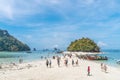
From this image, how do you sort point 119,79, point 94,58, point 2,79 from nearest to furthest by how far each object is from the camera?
point 2,79
point 119,79
point 94,58

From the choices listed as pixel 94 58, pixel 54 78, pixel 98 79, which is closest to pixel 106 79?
pixel 98 79

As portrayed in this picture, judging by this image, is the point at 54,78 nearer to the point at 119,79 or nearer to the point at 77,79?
the point at 77,79

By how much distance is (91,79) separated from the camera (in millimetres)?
33438

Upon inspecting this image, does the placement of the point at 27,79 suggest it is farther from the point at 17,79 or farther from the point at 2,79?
the point at 2,79

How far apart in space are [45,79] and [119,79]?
11.3m

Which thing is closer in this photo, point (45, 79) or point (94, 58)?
point (45, 79)

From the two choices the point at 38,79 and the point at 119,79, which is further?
the point at 119,79

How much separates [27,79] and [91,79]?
9.14m

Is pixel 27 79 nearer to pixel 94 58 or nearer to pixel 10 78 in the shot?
pixel 10 78

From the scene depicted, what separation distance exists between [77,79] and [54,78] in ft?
11.2

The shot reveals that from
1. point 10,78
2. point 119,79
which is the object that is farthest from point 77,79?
point 10,78

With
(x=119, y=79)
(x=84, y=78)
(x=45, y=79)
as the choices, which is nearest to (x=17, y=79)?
(x=45, y=79)

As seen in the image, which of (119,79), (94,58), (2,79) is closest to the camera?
(2,79)

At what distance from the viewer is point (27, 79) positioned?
32.9m
